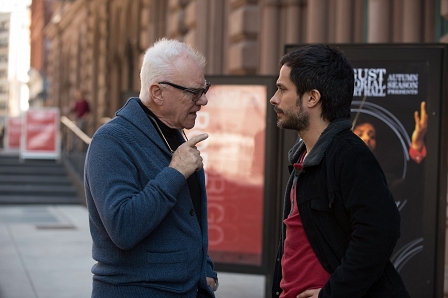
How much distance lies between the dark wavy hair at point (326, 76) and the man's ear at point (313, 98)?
0.01 m

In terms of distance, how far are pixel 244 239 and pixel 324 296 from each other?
4.40 metres

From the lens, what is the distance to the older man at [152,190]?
286 cm

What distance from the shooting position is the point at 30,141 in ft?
68.6

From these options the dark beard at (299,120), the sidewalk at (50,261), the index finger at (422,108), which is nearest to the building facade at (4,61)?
the sidewalk at (50,261)

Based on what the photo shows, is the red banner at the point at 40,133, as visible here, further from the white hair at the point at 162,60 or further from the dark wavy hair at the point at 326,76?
the dark wavy hair at the point at 326,76

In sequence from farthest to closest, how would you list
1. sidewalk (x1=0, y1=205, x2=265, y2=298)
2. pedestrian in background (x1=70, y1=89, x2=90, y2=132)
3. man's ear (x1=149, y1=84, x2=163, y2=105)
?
pedestrian in background (x1=70, y1=89, x2=90, y2=132)
sidewalk (x1=0, y1=205, x2=265, y2=298)
man's ear (x1=149, y1=84, x2=163, y2=105)

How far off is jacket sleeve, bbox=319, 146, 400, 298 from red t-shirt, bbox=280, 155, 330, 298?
11cm

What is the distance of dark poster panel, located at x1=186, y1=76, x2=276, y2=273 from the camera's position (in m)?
6.97

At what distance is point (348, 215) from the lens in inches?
105

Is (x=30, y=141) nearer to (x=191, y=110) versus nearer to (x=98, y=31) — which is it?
(x=98, y=31)

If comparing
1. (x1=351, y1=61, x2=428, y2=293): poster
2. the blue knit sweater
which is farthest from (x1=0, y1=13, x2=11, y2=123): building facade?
the blue knit sweater

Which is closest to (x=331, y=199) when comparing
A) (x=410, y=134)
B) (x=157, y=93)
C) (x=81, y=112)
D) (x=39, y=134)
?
(x=157, y=93)

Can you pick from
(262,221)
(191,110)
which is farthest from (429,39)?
(191,110)

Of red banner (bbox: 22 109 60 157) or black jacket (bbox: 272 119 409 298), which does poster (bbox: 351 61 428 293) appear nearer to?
black jacket (bbox: 272 119 409 298)
